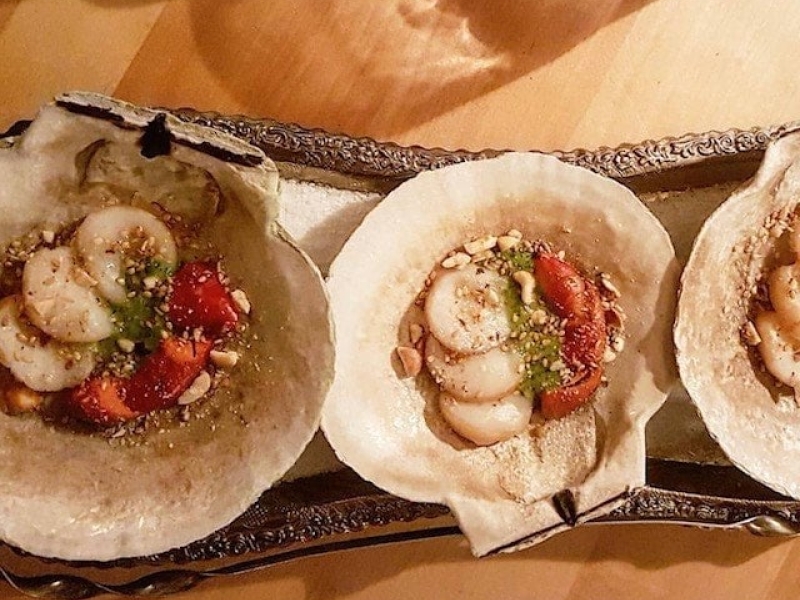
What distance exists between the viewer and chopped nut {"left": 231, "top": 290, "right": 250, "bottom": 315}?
4.27 ft

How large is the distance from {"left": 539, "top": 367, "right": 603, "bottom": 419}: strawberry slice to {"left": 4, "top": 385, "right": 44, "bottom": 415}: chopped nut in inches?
23.6

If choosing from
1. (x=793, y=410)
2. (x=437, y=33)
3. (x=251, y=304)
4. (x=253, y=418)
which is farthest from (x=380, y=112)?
(x=793, y=410)

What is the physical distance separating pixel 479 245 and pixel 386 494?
12.8 inches

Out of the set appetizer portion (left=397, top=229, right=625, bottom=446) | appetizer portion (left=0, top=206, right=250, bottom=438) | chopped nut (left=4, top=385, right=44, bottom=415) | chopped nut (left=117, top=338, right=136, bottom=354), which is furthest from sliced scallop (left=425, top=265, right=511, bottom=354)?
chopped nut (left=4, top=385, right=44, bottom=415)

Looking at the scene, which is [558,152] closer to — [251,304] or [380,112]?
[380,112]

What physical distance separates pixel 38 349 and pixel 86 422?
4.1 inches

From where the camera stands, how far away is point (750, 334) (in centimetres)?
140

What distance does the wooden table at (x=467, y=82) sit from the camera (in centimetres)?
147

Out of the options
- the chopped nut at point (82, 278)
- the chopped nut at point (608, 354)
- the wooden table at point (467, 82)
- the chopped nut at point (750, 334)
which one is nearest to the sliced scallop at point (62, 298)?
the chopped nut at point (82, 278)

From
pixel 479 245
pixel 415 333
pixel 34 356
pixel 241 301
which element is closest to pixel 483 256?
pixel 479 245

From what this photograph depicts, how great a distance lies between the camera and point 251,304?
51.6 inches

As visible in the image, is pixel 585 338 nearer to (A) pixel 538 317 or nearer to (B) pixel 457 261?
(A) pixel 538 317

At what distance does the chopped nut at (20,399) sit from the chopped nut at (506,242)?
0.57 m

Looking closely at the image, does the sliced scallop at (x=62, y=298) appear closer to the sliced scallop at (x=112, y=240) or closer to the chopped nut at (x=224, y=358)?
the sliced scallop at (x=112, y=240)
